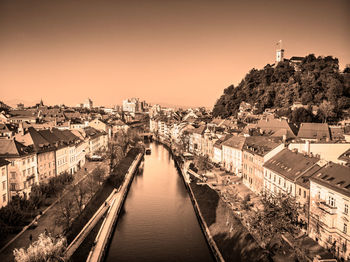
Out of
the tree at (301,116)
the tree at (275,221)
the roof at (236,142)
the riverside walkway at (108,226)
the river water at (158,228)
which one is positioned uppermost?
the tree at (301,116)

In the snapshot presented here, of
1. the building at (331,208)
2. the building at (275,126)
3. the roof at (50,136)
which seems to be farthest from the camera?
the building at (275,126)

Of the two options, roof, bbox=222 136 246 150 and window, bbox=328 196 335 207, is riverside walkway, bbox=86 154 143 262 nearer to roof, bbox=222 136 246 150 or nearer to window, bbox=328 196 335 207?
window, bbox=328 196 335 207

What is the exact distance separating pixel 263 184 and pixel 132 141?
55.3m

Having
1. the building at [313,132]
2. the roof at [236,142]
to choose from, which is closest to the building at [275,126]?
the building at [313,132]

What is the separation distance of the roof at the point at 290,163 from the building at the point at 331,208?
9.61 feet

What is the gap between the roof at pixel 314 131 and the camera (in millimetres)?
45969

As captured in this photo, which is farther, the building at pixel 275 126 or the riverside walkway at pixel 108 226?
the building at pixel 275 126

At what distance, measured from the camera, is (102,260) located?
22.1m

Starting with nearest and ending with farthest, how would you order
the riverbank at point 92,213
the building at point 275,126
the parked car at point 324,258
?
the parked car at point 324,258
the riverbank at point 92,213
the building at point 275,126

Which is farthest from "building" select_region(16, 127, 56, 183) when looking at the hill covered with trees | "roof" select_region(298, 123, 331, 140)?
the hill covered with trees

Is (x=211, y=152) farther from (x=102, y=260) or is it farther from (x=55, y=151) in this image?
(x=102, y=260)

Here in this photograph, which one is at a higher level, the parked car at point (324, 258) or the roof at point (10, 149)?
the roof at point (10, 149)

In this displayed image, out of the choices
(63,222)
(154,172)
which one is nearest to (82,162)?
(154,172)

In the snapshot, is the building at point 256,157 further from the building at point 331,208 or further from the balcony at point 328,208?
the balcony at point 328,208
